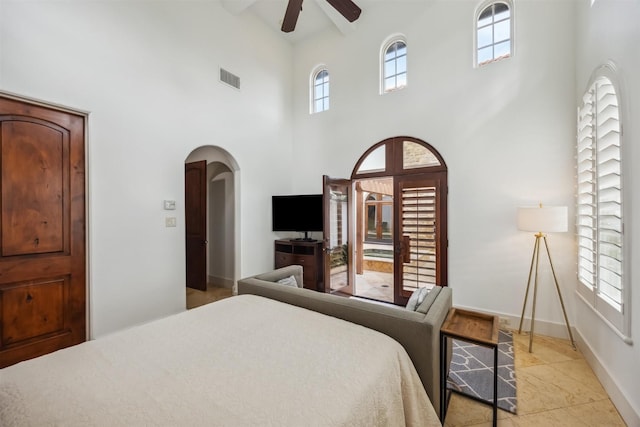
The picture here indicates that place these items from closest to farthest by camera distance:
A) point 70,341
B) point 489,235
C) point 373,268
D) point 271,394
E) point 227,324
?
1. point 271,394
2. point 227,324
3. point 70,341
4. point 489,235
5. point 373,268

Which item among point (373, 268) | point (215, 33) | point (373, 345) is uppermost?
point (215, 33)

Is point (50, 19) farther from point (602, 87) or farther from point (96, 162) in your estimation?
point (602, 87)

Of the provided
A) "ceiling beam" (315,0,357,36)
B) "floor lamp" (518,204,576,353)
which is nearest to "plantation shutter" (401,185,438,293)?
"floor lamp" (518,204,576,353)

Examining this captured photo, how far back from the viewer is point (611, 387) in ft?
6.64

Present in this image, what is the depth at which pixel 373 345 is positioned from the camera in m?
1.44

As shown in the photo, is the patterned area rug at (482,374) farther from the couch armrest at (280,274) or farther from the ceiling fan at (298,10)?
the ceiling fan at (298,10)

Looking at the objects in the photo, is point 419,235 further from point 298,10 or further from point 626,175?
point 298,10

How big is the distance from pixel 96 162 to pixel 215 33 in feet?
8.16

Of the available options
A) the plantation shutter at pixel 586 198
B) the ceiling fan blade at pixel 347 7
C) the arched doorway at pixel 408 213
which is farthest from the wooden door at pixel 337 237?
the plantation shutter at pixel 586 198

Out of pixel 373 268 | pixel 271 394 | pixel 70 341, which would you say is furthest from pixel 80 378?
pixel 373 268

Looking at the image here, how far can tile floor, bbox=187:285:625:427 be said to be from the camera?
1.84m

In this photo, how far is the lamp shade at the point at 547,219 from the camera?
101 inches

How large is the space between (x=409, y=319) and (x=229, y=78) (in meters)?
4.10

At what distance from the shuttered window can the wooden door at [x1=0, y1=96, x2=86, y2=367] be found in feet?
14.7
